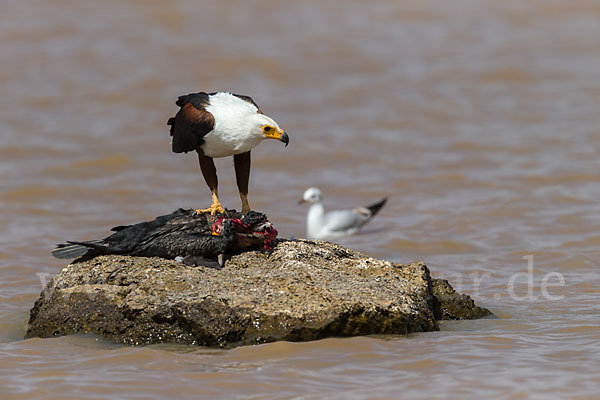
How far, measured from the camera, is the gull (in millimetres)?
12406

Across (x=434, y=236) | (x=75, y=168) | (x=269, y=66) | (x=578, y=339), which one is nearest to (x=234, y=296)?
(x=578, y=339)

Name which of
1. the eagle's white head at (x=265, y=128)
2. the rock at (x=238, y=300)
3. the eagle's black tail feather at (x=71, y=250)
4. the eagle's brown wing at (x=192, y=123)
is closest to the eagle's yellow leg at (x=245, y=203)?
the rock at (x=238, y=300)

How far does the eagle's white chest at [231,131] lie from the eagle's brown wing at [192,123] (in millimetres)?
41

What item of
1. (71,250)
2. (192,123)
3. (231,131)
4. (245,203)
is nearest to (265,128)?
(231,131)

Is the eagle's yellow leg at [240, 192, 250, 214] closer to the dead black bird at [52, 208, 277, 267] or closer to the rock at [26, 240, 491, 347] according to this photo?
the dead black bird at [52, 208, 277, 267]

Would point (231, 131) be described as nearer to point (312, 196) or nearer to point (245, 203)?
point (245, 203)

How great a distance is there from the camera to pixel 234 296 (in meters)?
5.71

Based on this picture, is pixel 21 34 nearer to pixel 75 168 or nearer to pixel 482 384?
pixel 75 168

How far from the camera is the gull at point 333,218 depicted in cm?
1241

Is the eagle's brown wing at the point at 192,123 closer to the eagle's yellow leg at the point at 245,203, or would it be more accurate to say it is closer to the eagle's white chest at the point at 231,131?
the eagle's white chest at the point at 231,131

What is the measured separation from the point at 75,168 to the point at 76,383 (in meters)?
9.02

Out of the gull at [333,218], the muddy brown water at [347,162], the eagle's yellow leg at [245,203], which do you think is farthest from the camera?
the gull at [333,218]

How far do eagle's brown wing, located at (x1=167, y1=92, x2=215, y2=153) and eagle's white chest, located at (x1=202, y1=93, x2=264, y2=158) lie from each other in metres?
0.04

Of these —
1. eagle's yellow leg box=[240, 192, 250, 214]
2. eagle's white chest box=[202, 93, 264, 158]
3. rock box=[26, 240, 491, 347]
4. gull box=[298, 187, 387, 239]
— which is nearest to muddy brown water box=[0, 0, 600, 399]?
rock box=[26, 240, 491, 347]
